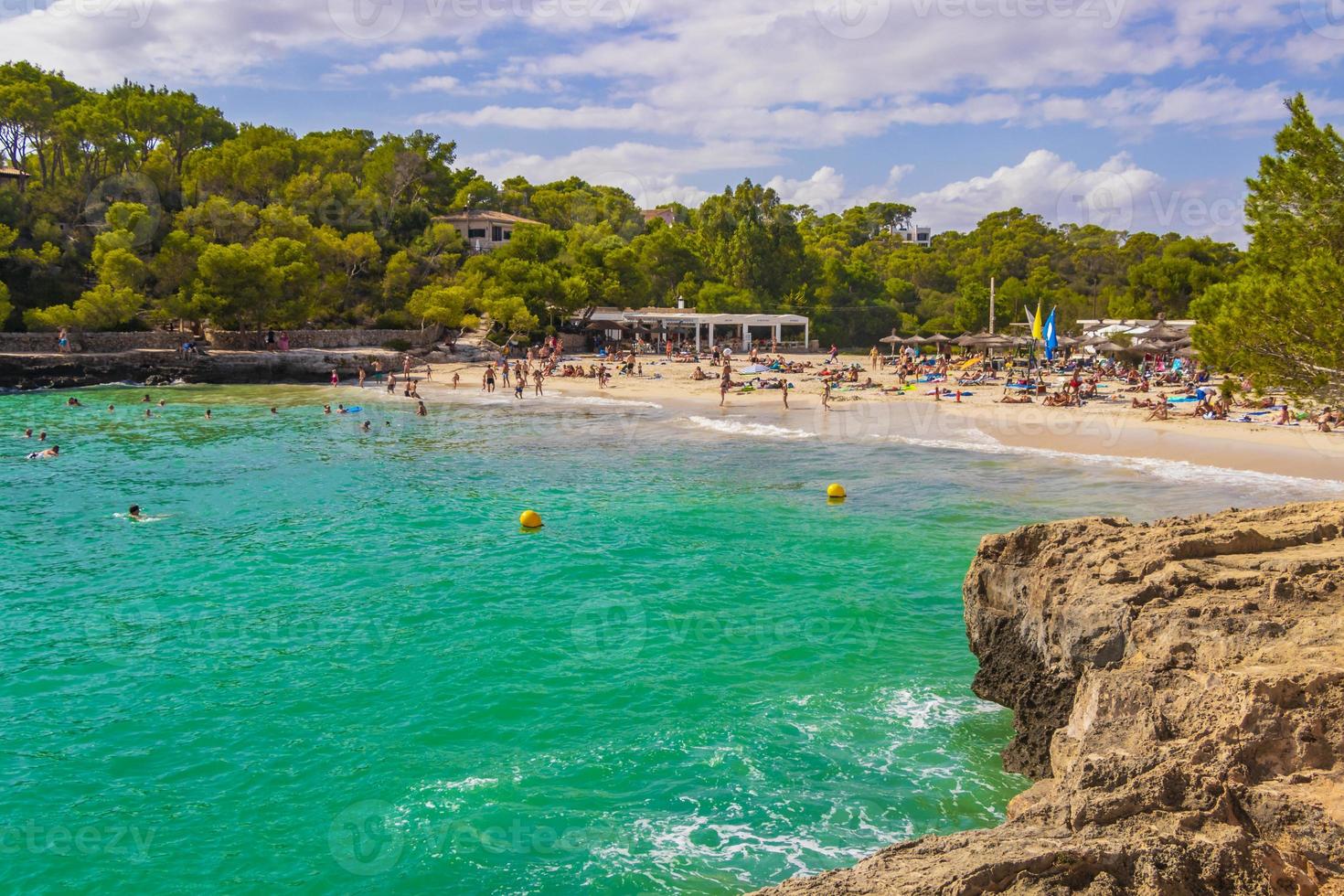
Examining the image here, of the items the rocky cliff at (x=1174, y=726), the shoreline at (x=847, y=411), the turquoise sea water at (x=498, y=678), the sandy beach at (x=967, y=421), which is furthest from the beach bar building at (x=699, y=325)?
the rocky cliff at (x=1174, y=726)

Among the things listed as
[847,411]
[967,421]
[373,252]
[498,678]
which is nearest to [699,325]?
[373,252]

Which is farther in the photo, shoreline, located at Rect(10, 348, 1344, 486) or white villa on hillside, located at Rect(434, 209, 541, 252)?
white villa on hillside, located at Rect(434, 209, 541, 252)

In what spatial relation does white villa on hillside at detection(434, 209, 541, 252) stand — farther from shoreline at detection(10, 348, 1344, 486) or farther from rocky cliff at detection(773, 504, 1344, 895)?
rocky cliff at detection(773, 504, 1344, 895)

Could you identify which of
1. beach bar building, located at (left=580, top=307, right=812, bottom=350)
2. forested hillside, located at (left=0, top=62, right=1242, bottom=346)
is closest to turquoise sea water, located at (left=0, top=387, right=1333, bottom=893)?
forested hillside, located at (left=0, top=62, right=1242, bottom=346)

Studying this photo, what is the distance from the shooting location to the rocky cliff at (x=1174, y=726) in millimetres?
4602

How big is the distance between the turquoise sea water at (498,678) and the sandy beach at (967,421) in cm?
395

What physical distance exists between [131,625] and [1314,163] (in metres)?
17.7

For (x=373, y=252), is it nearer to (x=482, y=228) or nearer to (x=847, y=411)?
(x=482, y=228)

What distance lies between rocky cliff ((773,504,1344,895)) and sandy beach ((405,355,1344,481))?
1792 centimetres

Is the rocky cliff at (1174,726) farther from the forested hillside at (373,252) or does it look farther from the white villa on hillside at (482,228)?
the white villa on hillside at (482,228)

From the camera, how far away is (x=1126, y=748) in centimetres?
562

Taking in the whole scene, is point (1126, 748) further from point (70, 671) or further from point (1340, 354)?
A: point (70, 671)

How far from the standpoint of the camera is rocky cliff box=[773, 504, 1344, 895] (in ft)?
15.1

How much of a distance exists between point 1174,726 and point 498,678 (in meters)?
7.98
